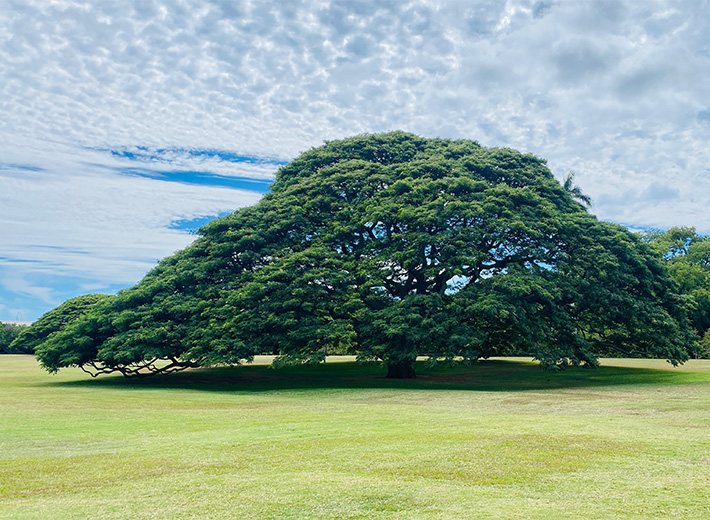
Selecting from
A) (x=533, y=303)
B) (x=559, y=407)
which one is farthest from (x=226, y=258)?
(x=559, y=407)

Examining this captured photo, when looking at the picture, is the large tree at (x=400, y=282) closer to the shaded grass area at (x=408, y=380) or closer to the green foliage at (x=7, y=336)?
the shaded grass area at (x=408, y=380)

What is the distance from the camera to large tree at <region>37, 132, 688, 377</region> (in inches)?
1058

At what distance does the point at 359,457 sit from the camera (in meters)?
9.95

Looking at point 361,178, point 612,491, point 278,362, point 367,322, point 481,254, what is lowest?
point 612,491

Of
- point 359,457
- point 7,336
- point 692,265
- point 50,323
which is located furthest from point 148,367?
point 692,265

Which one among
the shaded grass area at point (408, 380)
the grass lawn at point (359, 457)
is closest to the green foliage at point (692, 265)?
the shaded grass area at point (408, 380)

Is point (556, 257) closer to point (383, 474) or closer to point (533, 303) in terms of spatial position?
point (533, 303)

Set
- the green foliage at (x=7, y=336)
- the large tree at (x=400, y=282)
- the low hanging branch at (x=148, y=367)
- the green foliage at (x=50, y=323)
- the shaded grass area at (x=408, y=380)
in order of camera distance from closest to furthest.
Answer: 1. the large tree at (x=400, y=282)
2. the shaded grass area at (x=408, y=380)
3. the low hanging branch at (x=148, y=367)
4. the green foliage at (x=50, y=323)
5. the green foliage at (x=7, y=336)

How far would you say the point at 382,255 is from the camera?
28594 mm

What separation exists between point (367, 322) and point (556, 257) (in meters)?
10.8

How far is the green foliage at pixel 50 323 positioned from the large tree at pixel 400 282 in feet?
27.7

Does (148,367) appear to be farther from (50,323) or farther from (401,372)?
(401,372)

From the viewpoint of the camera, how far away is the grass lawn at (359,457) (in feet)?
23.0

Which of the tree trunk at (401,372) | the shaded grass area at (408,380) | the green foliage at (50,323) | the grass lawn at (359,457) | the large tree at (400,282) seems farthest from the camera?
the green foliage at (50,323)
